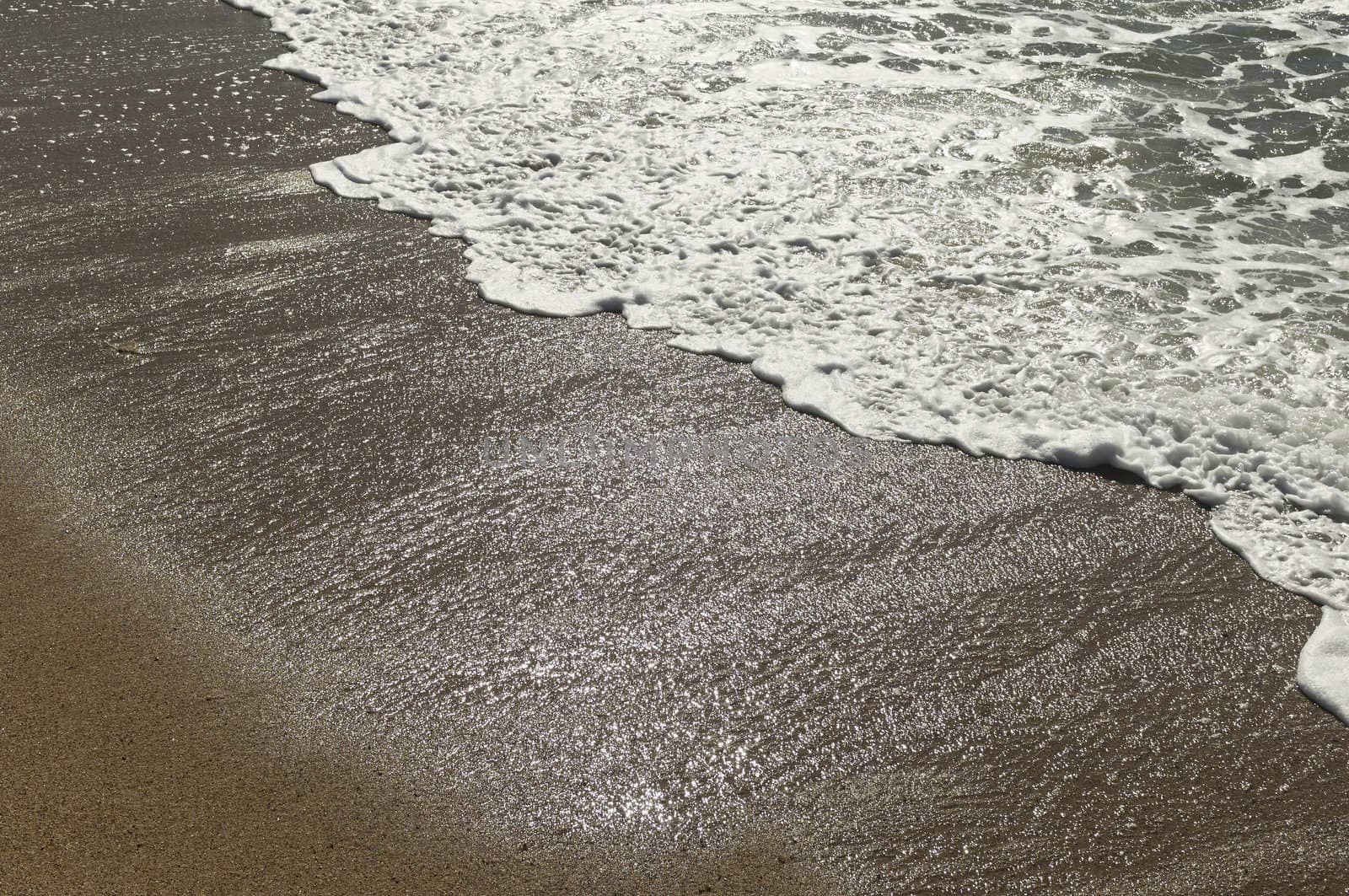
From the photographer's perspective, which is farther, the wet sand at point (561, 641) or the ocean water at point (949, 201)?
the ocean water at point (949, 201)

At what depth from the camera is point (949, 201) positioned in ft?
19.5

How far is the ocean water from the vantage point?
4.40m

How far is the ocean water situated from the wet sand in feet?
1.10

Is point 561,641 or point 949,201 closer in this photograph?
point 561,641

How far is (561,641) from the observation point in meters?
3.39

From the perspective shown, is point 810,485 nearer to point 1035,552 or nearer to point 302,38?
point 1035,552

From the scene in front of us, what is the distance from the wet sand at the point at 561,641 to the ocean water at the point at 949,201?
0.34 metres

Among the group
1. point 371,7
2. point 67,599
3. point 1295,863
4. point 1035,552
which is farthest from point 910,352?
point 371,7

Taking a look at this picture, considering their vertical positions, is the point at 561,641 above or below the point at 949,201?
below

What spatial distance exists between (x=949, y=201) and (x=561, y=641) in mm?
3784

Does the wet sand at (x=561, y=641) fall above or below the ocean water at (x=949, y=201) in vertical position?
below

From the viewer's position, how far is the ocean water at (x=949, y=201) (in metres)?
4.40

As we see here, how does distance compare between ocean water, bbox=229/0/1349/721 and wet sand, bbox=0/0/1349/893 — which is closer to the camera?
wet sand, bbox=0/0/1349/893

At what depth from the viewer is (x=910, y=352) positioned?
477 cm
